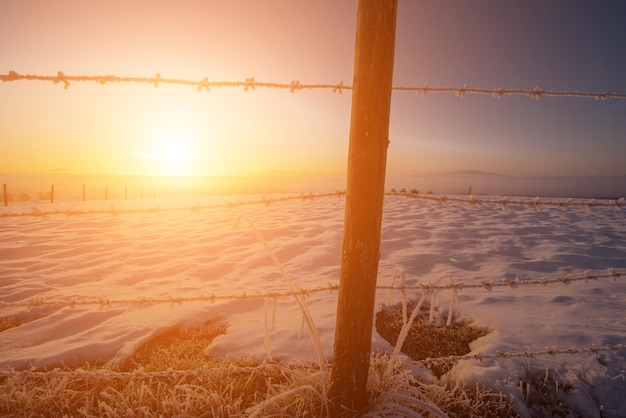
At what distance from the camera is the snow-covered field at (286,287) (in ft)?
7.40

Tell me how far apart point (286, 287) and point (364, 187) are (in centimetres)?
292

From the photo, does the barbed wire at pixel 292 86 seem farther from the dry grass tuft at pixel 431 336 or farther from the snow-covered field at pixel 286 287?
the dry grass tuft at pixel 431 336

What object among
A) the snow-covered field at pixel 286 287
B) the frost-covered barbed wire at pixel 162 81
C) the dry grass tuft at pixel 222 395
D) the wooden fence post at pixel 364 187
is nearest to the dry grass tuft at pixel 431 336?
the snow-covered field at pixel 286 287

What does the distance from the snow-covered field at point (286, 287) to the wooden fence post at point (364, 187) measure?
0.60 meters

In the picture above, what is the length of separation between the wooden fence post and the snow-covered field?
1.98ft


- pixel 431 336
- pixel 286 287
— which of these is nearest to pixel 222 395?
pixel 431 336

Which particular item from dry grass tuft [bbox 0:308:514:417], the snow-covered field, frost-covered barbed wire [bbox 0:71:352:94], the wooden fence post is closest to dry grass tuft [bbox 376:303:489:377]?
the snow-covered field

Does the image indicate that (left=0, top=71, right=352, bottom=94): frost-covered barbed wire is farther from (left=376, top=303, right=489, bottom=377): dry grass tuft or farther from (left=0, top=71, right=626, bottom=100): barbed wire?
(left=376, top=303, right=489, bottom=377): dry grass tuft

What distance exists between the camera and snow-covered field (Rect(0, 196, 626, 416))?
7.40 feet

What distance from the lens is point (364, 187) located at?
1290 millimetres

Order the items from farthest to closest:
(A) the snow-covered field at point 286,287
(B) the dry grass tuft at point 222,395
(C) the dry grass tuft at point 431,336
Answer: (C) the dry grass tuft at point 431,336
(A) the snow-covered field at point 286,287
(B) the dry grass tuft at point 222,395

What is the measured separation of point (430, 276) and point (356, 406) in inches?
123

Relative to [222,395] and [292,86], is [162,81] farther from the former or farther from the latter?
[222,395]

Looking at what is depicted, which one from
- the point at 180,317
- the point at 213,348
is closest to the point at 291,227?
the point at 180,317
